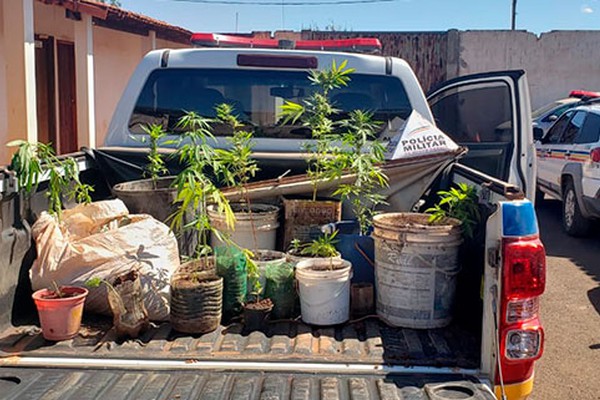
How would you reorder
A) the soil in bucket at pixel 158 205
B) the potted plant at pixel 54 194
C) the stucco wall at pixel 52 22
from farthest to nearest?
the stucco wall at pixel 52 22
the soil in bucket at pixel 158 205
the potted plant at pixel 54 194

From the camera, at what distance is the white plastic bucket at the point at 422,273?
2988 mm

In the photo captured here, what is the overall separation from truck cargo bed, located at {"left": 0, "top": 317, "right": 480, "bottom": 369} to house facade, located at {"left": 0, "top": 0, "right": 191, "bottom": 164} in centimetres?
595

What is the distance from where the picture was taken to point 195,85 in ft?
14.2

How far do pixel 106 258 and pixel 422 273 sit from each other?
1415mm

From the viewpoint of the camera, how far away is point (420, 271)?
3.00 m

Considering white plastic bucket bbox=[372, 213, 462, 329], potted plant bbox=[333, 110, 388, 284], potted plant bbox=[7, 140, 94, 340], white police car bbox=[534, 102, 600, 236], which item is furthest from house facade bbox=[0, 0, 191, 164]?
white plastic bucket bbox=[372, 213, 462, 329]

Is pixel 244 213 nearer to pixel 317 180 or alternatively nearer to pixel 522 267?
pixel 317 180

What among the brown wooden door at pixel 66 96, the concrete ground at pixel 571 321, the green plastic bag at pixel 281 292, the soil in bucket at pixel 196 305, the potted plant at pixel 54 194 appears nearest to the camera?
the potted plant at pixel 54 194

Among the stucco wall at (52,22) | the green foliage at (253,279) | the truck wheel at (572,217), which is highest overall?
the stucco wall at (52,22)

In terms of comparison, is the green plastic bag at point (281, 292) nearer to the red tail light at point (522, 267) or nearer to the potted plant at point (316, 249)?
the potted plant at point (316, 249)

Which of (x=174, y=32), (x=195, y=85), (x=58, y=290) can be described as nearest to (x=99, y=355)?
(x=58, y=290)

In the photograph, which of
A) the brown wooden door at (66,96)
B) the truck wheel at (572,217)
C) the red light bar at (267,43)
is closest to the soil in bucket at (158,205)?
the red light bar at (267,43)

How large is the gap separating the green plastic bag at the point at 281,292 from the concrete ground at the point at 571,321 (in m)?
2.19

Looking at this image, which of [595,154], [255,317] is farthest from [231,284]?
[595,154]
